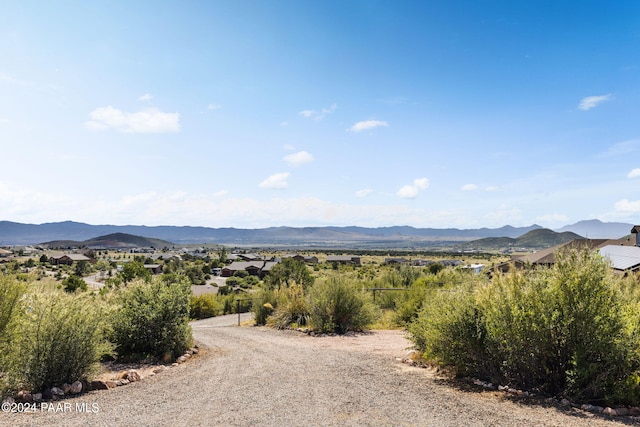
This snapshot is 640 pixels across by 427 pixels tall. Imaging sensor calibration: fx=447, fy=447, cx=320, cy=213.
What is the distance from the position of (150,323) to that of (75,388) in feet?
13.8

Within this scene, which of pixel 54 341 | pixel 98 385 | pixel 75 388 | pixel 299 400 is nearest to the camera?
pixel 299 400

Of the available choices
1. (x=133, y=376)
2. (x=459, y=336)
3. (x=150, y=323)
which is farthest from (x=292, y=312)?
(x=459, y=336)

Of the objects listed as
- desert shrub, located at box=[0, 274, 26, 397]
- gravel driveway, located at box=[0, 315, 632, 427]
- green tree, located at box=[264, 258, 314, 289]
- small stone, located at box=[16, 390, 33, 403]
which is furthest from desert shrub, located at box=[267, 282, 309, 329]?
desert shrub, located at box=[0, 274, 26, 397]

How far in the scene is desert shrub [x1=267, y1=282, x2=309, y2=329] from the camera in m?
21.7

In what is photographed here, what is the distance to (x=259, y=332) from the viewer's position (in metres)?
20.5

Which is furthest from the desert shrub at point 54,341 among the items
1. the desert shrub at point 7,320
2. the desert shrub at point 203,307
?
the desert shrub at point 203,307

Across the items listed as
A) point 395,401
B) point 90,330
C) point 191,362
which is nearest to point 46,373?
point 90,330

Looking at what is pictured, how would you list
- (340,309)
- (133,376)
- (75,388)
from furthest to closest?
(340,309) < (133,376) < (75,388)

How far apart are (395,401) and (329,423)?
179cm

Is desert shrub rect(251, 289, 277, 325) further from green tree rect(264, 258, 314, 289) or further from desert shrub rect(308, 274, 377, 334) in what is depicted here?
green tree rect(264, 258, 314, 289)

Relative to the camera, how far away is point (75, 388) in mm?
9375

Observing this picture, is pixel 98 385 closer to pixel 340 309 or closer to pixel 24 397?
pixel 24 397

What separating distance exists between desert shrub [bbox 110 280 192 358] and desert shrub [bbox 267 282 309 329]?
25.7 feet

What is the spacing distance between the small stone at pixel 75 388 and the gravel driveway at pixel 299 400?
0.38 metres
